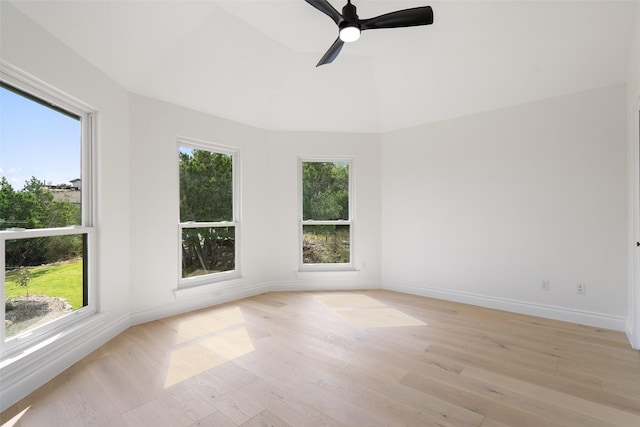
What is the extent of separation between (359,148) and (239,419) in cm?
385

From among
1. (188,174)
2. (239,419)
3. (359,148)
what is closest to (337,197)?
(359,148)

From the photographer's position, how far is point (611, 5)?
256 cm

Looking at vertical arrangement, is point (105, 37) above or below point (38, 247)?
above

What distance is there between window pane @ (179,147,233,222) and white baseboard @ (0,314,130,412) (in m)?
1.45

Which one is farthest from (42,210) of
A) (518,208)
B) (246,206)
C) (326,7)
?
(518,208)

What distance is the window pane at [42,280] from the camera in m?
2.05

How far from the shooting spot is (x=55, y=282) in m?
2.39

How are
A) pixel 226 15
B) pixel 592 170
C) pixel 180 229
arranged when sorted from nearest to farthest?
1. pixel 226 15
2. pixel 592 170
3. pixel 180 229

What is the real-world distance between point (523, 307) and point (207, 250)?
4039 mm

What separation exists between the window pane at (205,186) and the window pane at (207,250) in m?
0.17

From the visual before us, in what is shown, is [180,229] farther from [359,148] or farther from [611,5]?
[611,5]

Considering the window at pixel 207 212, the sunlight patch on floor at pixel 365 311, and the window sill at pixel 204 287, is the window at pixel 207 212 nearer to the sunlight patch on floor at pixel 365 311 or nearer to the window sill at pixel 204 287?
the window sill at pixel 204 287

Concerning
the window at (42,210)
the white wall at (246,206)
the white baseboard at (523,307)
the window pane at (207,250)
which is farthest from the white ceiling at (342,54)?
the white baseboard at (523,307)

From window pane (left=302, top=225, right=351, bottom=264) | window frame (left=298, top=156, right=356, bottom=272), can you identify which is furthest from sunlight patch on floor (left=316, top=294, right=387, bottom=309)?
window pane (left=302, top=225, right=351, bottom=264)
